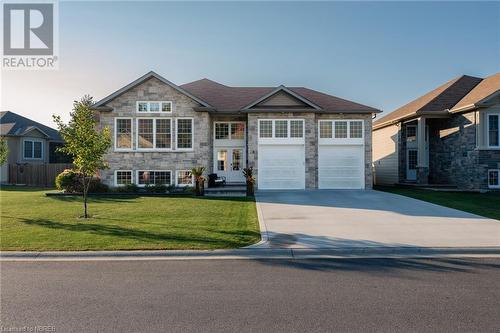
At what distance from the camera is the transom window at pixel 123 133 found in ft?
70.2

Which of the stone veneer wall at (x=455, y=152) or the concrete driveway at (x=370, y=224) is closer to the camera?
the concrete driveway at (x=370, y=224)

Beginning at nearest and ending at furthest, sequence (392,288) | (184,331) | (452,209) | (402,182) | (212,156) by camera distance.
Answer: (184,331)
(392,288)
(452,209)
(212,156)
(402,182)

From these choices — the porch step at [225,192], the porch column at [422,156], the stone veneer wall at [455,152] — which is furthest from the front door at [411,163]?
the porch step at [225,192]

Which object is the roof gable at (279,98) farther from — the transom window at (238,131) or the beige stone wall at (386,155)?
the beige stone wall at (386,155)

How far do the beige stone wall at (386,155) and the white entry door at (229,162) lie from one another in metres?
11.8

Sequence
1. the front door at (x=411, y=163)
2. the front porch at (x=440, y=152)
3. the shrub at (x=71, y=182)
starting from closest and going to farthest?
the shrub at (x=71, y=182)
the front porch at (x=440, y=152)
the front door at (x=411, y=163)

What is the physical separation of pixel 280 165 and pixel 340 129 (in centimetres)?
438

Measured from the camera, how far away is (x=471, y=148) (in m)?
21.5

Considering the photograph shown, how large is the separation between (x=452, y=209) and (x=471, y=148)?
10.0 meters

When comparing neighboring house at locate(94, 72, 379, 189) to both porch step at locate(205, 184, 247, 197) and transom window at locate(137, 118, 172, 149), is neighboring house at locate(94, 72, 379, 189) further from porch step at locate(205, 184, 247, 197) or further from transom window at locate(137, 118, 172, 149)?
porch step at locate(205, 184, 247, 197)

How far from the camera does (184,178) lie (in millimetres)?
21453

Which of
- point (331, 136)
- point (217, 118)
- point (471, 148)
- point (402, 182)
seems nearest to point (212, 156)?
point (217, 118)

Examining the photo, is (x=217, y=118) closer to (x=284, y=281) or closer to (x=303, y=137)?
(x=303, y=137)

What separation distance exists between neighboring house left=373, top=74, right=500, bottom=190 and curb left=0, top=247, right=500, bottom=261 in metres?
16.0
